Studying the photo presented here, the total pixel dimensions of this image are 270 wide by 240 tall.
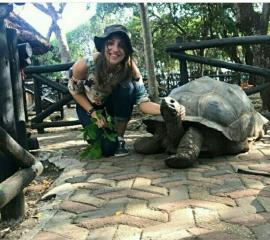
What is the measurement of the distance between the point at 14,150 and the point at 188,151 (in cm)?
141

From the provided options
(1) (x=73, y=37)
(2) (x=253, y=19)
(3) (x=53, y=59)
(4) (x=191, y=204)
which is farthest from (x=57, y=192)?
(1) (x=73, y=37)

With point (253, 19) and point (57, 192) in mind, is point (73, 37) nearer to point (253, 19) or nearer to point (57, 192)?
point (253, 19)

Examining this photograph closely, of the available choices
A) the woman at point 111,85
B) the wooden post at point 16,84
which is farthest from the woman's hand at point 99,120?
the wooden post at point 16,84

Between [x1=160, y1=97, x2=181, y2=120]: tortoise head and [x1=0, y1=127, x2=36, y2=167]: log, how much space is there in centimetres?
112

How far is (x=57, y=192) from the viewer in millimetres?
2654

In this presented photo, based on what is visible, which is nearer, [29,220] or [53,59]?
[29,220]

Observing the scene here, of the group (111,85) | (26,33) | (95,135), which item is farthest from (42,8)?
(95,135)

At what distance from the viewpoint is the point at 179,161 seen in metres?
3.04

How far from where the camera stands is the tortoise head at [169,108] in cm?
307

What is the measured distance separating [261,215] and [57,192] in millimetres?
1241

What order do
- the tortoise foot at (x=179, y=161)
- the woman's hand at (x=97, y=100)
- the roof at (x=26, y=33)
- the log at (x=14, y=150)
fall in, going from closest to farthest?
1. the log at (x=14, y=150)
2. the tortoise foot at (x=179, y=161)
3. the woman's hand at (x=97, y=100)
4. the roof at (x=26, y=33)

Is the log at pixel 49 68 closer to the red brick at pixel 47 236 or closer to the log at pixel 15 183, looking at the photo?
the log at pixel 15 183

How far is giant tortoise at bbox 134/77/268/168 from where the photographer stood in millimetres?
3148

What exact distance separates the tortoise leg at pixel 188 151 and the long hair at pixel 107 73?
761mm
